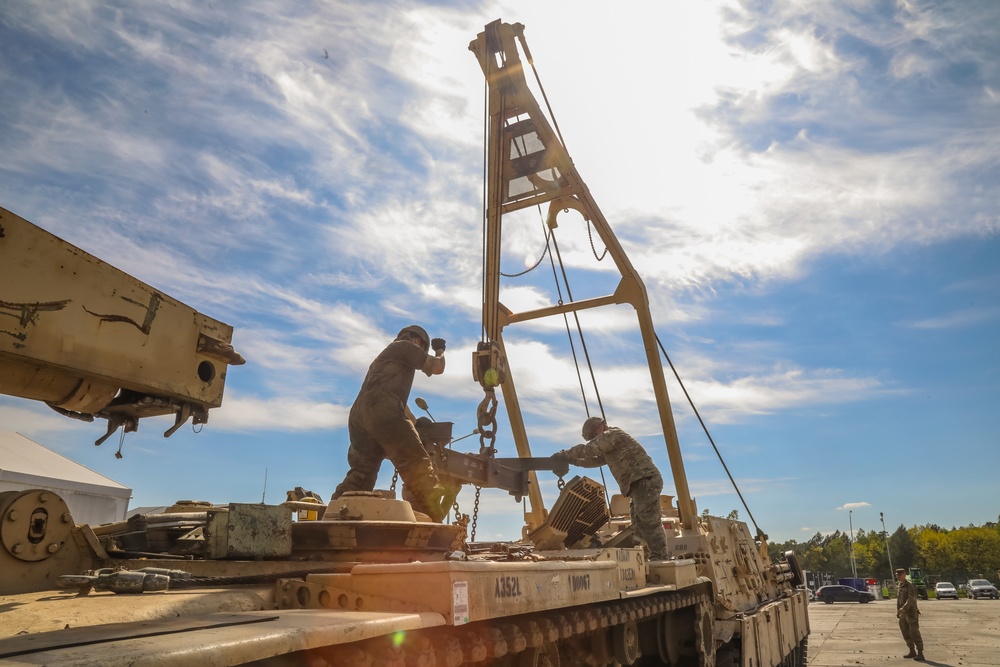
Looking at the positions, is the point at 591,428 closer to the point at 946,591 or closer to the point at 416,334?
the point at 416,334

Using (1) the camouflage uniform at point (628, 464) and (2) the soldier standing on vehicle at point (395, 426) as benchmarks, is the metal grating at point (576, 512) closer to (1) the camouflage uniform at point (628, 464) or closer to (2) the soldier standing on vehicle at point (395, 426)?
(1) the camouflage uniform at point (628, 464)

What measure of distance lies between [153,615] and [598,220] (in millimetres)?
11898

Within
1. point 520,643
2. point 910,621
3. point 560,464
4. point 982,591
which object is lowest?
point 982,591

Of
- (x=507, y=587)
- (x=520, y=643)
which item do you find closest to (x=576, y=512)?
(x=520, y=643)

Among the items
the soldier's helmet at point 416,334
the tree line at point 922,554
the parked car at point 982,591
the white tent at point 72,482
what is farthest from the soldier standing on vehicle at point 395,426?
the tree line at point 922,554

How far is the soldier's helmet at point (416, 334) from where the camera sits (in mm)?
6141

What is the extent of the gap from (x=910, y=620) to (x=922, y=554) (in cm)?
7387

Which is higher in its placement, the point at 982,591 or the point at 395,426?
the point at 395,426

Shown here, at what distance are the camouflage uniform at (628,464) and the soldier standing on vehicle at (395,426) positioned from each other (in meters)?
2.77

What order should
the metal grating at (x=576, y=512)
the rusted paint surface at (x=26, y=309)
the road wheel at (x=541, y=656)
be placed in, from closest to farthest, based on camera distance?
the rusted paint surface at (x=26, y=309), the road wheel at (x=541, y=656), the metal grating at (x=576, y=512)

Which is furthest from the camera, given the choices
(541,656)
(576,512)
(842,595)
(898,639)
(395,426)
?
(842,595)

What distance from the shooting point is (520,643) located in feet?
12.7

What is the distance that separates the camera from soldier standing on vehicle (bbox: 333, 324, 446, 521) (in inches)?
219

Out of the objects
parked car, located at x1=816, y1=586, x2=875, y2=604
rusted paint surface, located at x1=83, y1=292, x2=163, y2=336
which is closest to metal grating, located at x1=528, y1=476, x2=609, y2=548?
rusted paint surface, located at x1=83, y1=292, x2=163, y2=336
